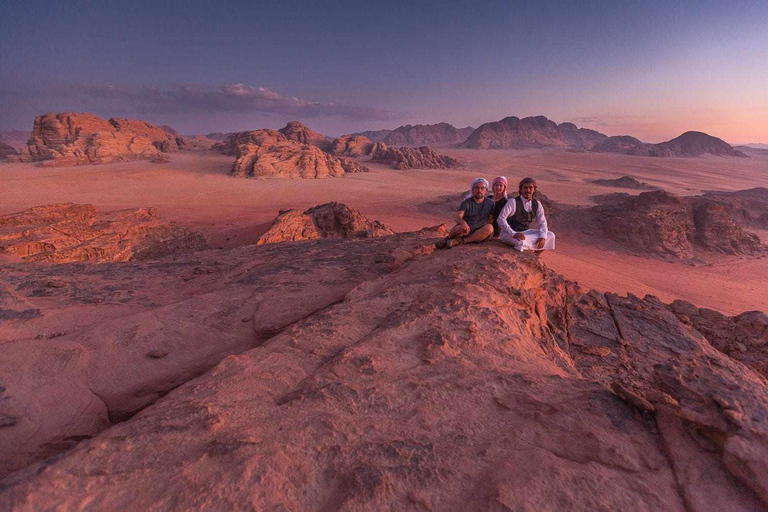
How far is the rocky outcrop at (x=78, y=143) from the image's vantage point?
33.8 metres

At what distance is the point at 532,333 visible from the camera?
11.3ft

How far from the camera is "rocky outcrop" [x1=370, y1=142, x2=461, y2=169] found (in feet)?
155

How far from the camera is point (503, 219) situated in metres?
4.73

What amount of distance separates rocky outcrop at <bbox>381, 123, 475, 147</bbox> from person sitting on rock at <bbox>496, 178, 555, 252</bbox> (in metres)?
127

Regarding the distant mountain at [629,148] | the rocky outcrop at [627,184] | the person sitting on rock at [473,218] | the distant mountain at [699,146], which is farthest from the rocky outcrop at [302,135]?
the distant mountain at [699,146]

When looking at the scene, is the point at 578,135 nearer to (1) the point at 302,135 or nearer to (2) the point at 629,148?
(2) the point at 629,148

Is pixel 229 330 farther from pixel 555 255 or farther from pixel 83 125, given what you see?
pixel 83 125

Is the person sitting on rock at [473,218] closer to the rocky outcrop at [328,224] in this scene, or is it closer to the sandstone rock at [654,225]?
the rocky outcrop at [328,224]

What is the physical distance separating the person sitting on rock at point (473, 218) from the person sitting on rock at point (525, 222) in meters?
0.27

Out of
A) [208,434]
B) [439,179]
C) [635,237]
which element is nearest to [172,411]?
[208,434]

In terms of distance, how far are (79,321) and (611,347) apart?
6.61 meters

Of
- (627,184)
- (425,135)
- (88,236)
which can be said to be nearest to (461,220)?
A: (88,236)

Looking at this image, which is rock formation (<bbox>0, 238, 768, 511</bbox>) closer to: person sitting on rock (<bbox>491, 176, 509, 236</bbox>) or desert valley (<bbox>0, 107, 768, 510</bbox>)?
desert valley (<bbox>0, 107, 768, 510</bbox>)

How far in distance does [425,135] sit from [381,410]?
13666 cm
